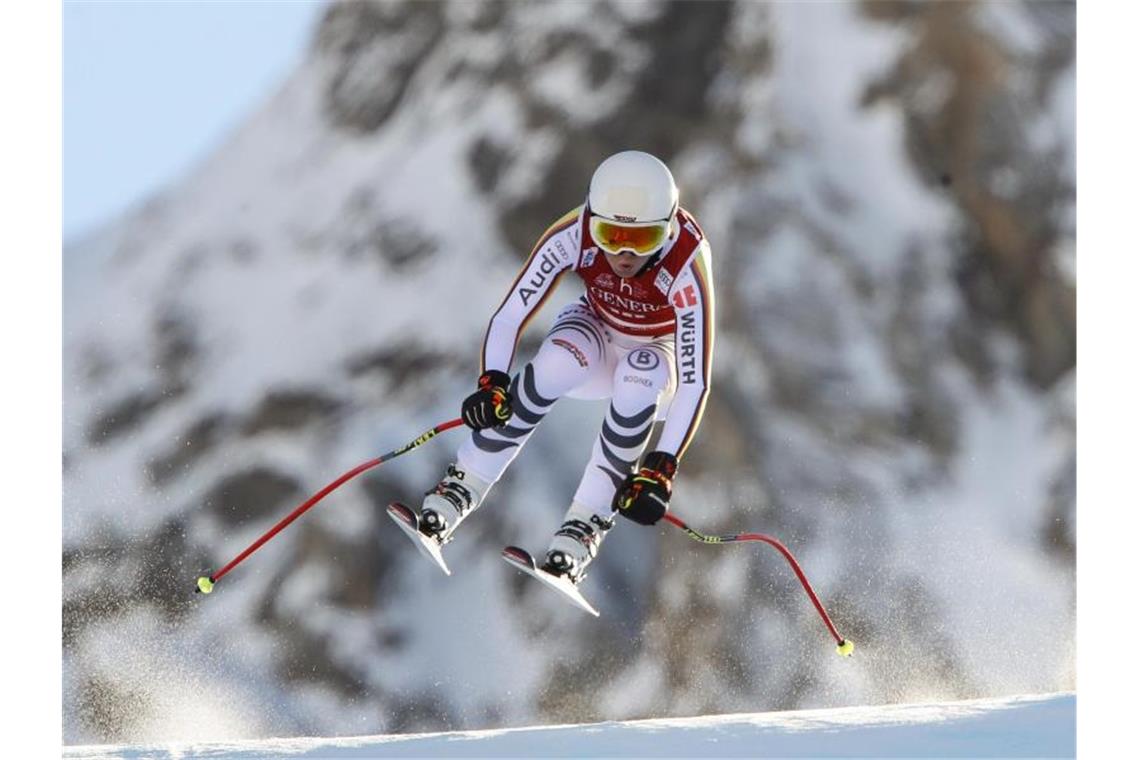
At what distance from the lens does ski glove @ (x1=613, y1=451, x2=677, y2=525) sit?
5.76 metres

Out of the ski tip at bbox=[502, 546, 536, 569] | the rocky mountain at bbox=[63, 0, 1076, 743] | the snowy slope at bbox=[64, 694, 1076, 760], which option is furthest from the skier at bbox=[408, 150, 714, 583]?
the rocky mountain at bbox=[63, 0, 1076, 743]

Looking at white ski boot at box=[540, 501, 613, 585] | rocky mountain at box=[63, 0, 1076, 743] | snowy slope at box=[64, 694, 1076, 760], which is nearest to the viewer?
white ski boot at box=[540, 501, 613, 585]

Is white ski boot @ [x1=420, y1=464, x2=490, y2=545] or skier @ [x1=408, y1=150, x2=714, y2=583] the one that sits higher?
skier @ [x1=408, y1=150, x2=714, y2=583]

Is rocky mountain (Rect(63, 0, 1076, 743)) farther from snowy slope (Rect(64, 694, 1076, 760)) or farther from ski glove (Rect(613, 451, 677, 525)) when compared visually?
ski glove (Rect(613, 451, 677, 525))

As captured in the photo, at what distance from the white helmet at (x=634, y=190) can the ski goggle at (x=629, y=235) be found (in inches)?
1.0

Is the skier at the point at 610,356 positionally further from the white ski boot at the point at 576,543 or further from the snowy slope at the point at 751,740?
the snowy slope at the point at 751,740

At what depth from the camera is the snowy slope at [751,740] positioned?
6.65m

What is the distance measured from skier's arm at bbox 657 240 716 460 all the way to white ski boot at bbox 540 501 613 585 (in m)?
0.51

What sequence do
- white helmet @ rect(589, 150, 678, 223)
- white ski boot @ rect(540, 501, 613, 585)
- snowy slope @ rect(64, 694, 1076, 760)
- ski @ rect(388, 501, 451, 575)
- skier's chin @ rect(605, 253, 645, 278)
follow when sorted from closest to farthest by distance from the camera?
white helmet @ rect(589, 150, 678, 223), skier's chin @ rect(605, 253, 645, 278), ski @ rect(388, 501, 451, 575), white ski boot @ rect(540, 501, 613, 585), snowy slope @ rect(64, 694, 1076, 760)

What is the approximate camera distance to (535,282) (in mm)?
6039

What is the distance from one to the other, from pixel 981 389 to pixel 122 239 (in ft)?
18.7

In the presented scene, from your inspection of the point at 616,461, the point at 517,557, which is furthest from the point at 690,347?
the point at 517,557

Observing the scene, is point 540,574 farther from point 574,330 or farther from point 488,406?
point 574,330

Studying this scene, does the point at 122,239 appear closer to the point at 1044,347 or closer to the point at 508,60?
the point at 508,60
